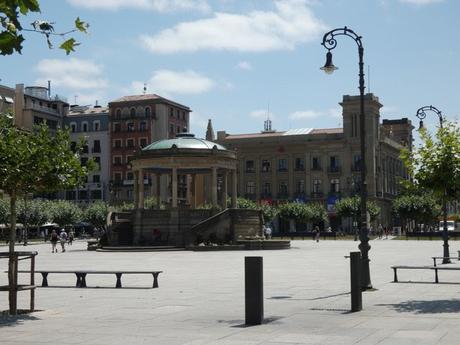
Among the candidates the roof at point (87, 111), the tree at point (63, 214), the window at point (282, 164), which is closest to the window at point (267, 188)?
the window at point (282, 164)

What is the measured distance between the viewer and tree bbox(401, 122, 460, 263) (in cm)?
1723

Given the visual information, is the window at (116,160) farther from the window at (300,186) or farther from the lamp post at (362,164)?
the lamp post at (362,164)

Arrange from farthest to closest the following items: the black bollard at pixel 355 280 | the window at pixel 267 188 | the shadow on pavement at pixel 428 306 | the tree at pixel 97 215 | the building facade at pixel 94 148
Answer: the building facade at pixel 94 148
the window at pixel 267 188
the tree at pixel 97 215
the shadow on pavement at pixel 428 306
the black bollard at pixel 355 280

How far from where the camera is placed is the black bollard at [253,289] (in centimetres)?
1245

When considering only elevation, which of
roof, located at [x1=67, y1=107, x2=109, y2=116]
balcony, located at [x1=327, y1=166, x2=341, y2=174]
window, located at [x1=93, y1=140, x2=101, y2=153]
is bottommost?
balcony, located at [x1=327, y1=166, x2=341, y2=174]

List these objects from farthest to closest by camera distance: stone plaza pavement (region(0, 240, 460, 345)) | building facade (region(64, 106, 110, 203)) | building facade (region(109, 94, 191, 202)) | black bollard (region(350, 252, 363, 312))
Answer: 1. building facade (region(64, 106, 110, 203))
2. building facade (region(109, 94, 191, 202))
3. black bollard (region(350, 252, 363, 312))
4. stone plaza pavement (region(0, 240, 460, 345))

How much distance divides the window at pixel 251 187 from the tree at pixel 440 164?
9922 centimetres

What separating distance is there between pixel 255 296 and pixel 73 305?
16.9 ft

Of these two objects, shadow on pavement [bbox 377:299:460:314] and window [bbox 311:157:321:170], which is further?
window [bbox 311:157:321:170]

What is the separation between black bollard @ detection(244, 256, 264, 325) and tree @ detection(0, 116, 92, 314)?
15.3ft

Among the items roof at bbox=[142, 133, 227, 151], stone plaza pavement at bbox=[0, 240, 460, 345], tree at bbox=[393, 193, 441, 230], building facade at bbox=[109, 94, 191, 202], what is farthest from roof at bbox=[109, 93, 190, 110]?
stone plaza pavement at bbox=[0, 240, 460, 345]

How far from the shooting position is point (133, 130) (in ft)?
384

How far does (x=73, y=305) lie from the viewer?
1592 centimetres

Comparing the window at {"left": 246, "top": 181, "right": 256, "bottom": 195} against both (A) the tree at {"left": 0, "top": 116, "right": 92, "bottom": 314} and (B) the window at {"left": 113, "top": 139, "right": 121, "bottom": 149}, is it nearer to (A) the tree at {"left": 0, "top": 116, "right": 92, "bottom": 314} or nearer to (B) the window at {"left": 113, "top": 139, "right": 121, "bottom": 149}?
(B) the window at {"left": 113, "top": 139, "right": 121, "bottom": 149}
